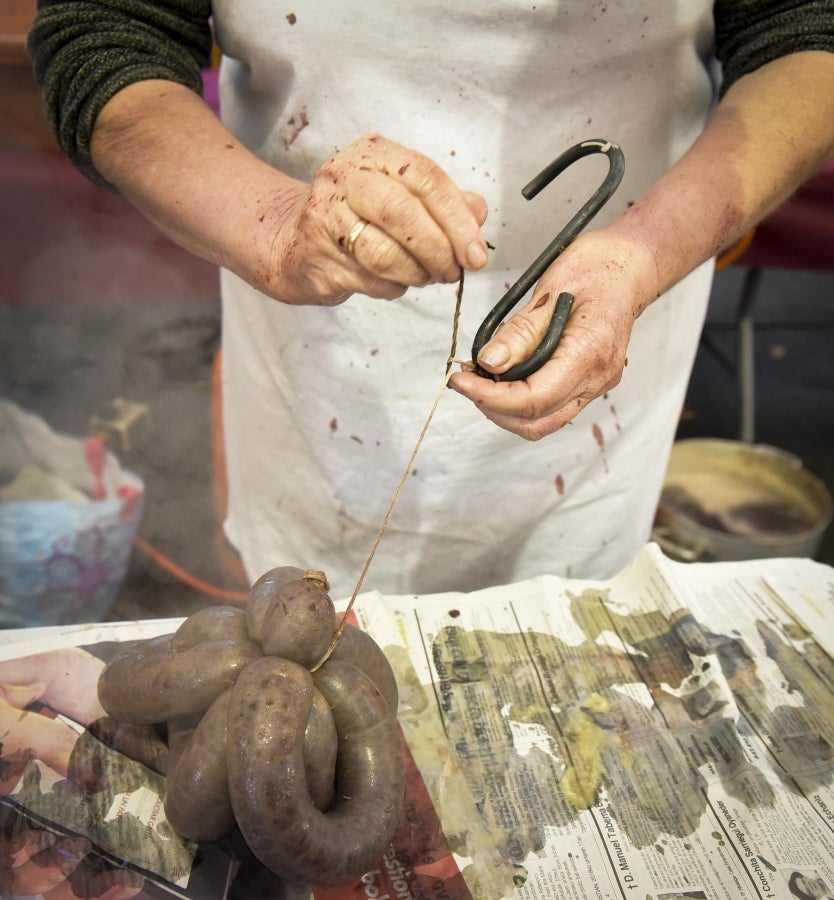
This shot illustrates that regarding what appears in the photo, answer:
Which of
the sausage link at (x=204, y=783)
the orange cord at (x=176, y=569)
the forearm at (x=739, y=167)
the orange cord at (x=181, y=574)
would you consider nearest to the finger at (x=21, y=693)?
the sausage link at (x=204, y=783)

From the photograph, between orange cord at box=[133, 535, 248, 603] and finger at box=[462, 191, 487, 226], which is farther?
orange cord at box=[133, 535, 248, 603]

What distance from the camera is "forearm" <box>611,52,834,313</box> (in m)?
1.04

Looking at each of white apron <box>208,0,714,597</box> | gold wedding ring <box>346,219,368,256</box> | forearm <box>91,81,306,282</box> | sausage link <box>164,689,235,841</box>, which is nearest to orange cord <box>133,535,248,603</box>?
white apron <box>208,0,714,597</box>

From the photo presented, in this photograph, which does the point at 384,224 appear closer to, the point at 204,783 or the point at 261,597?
the point at 261,597

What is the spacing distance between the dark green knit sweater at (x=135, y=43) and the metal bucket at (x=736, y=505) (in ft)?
4.27

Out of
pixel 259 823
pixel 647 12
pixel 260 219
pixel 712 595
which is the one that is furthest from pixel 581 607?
pixel 647 12

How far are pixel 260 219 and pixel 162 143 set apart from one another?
23 centimetres

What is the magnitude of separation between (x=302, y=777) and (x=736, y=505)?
1.99m

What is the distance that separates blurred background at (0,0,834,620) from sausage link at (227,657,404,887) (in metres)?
0.66

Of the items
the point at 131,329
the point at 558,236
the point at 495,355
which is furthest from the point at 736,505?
the point at 131,329

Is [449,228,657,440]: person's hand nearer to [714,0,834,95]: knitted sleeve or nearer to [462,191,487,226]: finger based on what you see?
[462,191,487,226]: finger

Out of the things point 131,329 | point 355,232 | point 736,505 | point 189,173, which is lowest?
point 131,329

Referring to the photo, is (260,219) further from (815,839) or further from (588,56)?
(815,839)

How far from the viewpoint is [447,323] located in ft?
4.11
